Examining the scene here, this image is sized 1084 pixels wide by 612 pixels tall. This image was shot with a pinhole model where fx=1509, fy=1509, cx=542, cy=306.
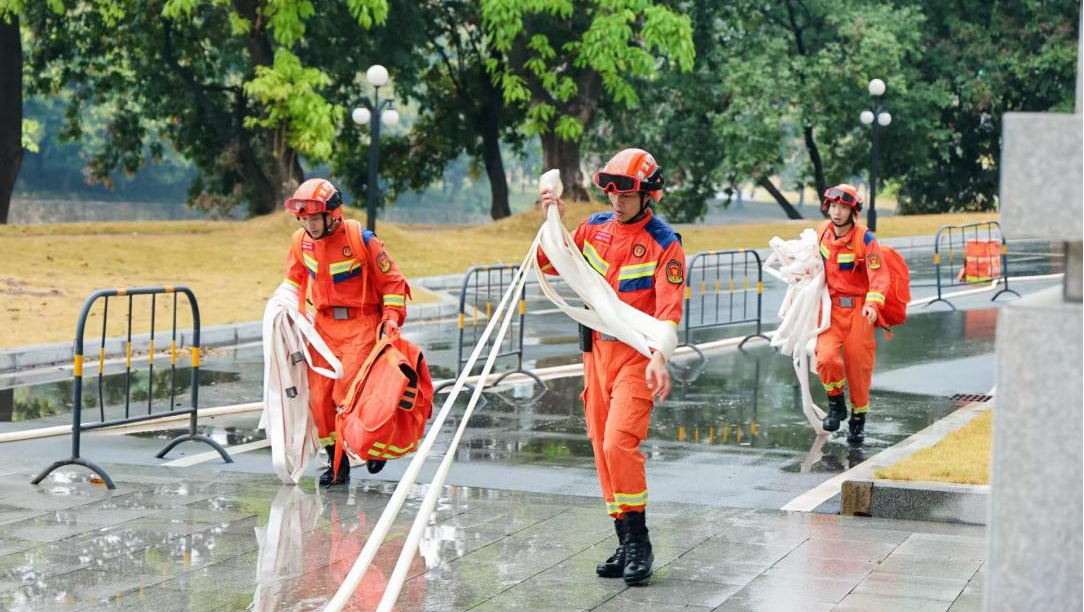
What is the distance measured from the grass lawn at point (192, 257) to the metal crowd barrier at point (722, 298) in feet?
13.7

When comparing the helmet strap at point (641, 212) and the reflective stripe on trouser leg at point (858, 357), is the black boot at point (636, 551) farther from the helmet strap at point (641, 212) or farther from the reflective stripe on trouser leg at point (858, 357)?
the reflective stripe on trouser leg at point (858, 357)

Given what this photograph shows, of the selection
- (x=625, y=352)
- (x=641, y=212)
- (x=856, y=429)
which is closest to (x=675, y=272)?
(x=641, y=212)

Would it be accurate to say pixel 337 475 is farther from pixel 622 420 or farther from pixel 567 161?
pixel 567 161

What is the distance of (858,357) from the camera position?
37.3 ft

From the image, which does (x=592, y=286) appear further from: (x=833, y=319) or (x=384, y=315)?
(x=833, y=319)

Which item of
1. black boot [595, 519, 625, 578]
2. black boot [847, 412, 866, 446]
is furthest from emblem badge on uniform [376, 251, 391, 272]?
black boot [847, 412, 866, 446]

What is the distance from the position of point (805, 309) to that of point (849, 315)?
0.43m

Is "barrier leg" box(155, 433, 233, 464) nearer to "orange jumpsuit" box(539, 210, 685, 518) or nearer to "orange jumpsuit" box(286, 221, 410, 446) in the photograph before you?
"orange jumpsuit" box(286, 221, 410, 446)

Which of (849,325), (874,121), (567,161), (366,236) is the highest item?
(874,121)

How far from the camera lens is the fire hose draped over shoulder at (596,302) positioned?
6.83 metres

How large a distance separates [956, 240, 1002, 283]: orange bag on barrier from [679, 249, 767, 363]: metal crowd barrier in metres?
3.20

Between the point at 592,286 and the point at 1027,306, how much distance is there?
3528 mm

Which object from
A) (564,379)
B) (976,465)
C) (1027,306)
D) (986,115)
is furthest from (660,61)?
(1027,306)

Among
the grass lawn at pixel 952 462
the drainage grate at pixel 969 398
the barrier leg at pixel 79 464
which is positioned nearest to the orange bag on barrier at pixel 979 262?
the drainage grate at pixel 969 398
